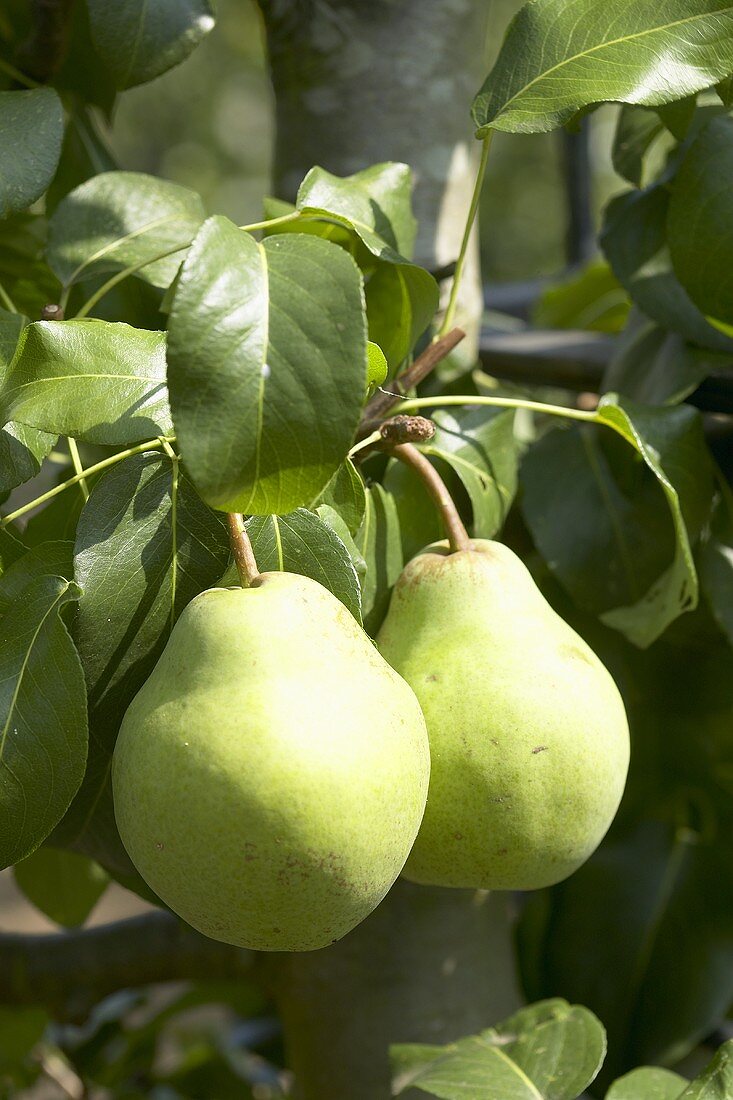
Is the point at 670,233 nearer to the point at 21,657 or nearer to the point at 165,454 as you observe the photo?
the point at 165,454

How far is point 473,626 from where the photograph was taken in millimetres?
534

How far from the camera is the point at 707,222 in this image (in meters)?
0.70

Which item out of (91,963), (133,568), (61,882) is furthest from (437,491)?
(91,963)

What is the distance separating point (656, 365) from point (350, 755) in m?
0.52

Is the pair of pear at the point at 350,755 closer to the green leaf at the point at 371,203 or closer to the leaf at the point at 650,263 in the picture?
the green leaf at the point at 371,203

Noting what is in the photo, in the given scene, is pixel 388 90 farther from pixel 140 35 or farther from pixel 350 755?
pixel 350 755

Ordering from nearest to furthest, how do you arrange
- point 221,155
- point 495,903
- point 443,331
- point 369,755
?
point 369,755 → point 443,331 → point 495,903 → point 221,155

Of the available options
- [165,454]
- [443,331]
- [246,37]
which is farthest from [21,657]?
[246,37]

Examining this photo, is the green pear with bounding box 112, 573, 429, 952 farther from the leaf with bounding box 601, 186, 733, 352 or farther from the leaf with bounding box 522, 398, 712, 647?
the leaf with bounding box 601, 186, 733, 352

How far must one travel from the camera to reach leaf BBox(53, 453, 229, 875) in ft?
1.61

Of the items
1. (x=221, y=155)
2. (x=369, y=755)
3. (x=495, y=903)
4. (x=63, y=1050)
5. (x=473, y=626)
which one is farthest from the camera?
(x=221, y=155)

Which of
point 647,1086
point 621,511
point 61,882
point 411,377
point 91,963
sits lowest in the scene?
point 91,963

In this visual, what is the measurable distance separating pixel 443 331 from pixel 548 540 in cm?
20

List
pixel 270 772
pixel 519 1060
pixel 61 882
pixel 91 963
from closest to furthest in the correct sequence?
pixel 270 772
pixel 519 1060
pixel 61 882
pixel 91 963
